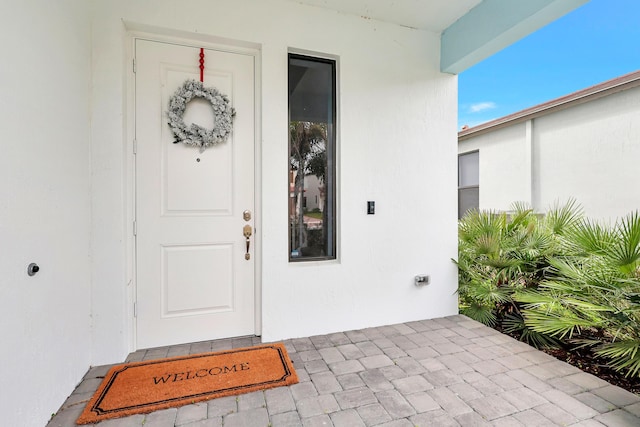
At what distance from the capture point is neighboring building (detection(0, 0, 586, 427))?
5.81ft

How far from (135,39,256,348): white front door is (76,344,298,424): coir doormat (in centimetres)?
34

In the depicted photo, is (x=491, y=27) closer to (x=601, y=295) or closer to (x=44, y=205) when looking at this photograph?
(x=601, y=295)

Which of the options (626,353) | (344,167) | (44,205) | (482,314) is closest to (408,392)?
(626,353)

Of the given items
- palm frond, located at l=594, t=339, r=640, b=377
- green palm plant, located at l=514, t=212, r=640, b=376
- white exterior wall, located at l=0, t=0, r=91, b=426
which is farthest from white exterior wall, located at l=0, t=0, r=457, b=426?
palm frond, located at l=594, t=339, r=640, b=377

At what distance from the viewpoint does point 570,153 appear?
534 centimetres

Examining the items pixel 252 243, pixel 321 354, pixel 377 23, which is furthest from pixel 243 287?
pixel 377 23

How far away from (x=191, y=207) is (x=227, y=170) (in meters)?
0.43

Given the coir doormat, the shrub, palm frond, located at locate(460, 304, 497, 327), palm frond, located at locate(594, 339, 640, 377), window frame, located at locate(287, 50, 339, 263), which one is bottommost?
the coir doormat

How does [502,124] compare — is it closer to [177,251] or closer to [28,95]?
[177,251]

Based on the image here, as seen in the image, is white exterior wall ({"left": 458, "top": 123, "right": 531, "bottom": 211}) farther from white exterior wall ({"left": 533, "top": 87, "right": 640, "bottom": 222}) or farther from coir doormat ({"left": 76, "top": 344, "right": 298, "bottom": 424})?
coir doormat ({"left": 76, "top": 344, "right": 298, "bottom": 424})

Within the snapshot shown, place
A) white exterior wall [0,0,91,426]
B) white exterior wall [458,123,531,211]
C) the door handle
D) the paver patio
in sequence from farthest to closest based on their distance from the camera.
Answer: white exterior wall [458,123,531,211], the door handle, the paver patio, white exterior wall [0,0,91,426]

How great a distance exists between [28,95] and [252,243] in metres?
1.70

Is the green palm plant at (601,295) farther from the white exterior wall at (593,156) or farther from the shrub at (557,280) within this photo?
the white exterior wall at (593,156)

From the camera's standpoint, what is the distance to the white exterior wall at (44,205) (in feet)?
4.60
